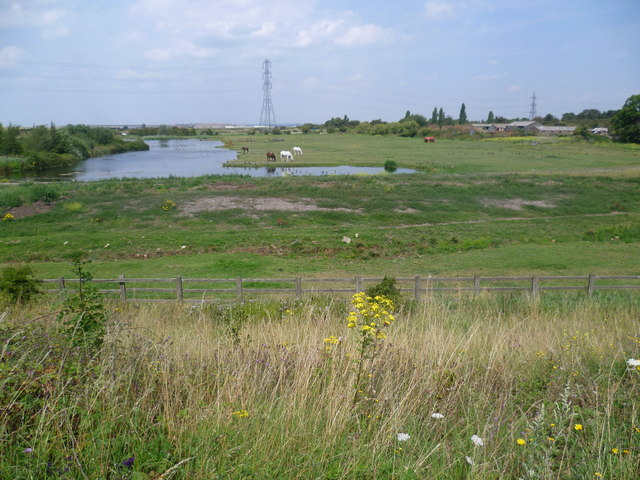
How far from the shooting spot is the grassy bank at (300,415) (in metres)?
2.63

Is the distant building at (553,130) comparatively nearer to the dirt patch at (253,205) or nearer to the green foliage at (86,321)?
the dirt patch at (253,205)

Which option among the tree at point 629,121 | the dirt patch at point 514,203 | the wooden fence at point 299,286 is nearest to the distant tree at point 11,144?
the wooden fence at point 299,286

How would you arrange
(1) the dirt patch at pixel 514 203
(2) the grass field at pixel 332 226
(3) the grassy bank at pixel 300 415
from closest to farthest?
(3) the grassy bank at pixel 300 415 → (2) the grass field at pixel 332 226 → (1) the dirt patch at pixel 514 203

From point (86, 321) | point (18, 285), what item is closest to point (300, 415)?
point (86, 321)

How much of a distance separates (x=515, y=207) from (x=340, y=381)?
99.2 feet

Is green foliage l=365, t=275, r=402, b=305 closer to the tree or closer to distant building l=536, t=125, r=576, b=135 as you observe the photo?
the tree

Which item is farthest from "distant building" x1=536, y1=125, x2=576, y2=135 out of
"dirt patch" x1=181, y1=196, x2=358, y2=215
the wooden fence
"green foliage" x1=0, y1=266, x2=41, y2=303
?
"green foliage" x1=0, y1=266, x2=41, y2=303

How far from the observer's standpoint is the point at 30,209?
28.2 m

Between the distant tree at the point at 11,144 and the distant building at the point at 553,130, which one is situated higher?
the distant building at the point at 553,130

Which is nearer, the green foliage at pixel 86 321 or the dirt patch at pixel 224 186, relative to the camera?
the green foliage at pixel 86 321

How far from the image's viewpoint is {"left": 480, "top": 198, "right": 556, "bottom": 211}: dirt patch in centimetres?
3055

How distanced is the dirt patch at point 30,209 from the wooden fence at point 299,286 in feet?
53.5

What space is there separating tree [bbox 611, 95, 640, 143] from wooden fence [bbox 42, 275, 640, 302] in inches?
→ 3491

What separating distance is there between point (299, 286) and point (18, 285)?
286 inches
